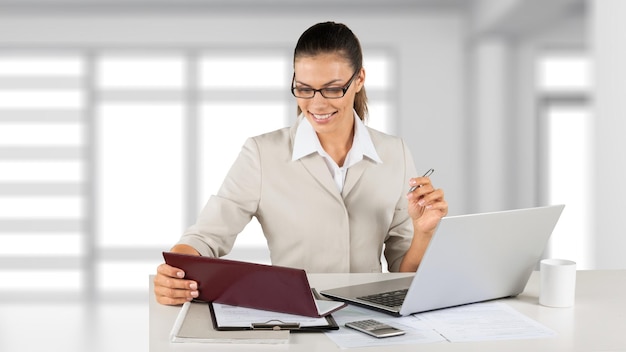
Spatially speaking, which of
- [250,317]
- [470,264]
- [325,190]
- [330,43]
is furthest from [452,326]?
[330,43]

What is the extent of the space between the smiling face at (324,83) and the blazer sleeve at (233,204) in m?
0.25

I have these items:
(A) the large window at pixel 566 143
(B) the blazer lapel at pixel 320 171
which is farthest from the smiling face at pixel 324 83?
(A) the large window at pixel 566 143

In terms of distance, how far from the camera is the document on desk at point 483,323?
1.50 m

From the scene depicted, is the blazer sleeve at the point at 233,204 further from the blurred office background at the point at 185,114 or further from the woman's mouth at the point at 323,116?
the blurred office background at the point at 185,114

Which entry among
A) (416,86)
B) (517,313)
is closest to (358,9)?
(416,86)

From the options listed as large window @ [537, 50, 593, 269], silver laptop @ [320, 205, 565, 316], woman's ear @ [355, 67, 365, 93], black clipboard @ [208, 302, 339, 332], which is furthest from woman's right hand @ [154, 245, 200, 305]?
large window @ [537, 50, 593, 269]

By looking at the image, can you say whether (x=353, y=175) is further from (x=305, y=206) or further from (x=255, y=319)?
(x=255, y=319)

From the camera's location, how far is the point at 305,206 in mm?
2432

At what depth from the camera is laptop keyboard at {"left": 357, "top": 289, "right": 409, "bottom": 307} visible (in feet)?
5.60

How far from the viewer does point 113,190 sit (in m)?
7.86

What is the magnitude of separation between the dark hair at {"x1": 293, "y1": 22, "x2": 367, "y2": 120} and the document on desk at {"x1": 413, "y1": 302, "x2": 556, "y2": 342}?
913mm

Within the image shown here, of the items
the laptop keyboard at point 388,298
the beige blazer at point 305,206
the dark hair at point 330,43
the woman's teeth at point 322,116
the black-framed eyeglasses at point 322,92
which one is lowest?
the laptop keyboard at point 388,298

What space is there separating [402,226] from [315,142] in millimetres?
431

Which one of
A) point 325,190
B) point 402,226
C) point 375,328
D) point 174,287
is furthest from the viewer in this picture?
point 402,226
